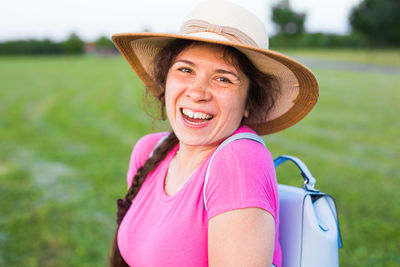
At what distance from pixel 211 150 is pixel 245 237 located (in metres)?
0.49

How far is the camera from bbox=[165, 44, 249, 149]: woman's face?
1398 mm

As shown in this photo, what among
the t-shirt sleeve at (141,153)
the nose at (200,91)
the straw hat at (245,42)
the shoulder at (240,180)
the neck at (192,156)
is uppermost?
the straw hat at (245,42)

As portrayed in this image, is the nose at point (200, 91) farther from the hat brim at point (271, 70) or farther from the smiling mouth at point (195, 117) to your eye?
the hat brim at point (271, 70)

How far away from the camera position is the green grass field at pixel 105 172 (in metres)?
3.16

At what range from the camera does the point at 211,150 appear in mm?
1535

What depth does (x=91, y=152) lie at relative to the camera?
5.80m

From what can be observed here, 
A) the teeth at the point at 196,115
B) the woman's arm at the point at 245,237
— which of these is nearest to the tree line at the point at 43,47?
the teeth at the point at 196,115

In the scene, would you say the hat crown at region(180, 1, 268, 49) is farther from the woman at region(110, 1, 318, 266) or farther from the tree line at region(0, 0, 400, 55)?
the tree line at region(0, 0, 400, 55)

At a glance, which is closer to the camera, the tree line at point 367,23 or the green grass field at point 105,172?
the green grass field at point 105,172

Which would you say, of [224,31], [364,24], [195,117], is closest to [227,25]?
[224,31]

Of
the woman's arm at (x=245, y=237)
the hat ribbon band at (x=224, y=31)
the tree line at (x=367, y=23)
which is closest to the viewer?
the woman's arm at (x=245, y=237)

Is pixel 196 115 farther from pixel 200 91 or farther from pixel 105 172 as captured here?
pixel 105 172

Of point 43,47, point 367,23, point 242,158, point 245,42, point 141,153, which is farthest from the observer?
point 43,47

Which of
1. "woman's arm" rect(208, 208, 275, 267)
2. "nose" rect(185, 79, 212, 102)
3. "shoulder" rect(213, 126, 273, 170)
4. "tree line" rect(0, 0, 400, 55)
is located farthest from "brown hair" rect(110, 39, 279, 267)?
"tree line" rect(0, 0, 400, 55)
